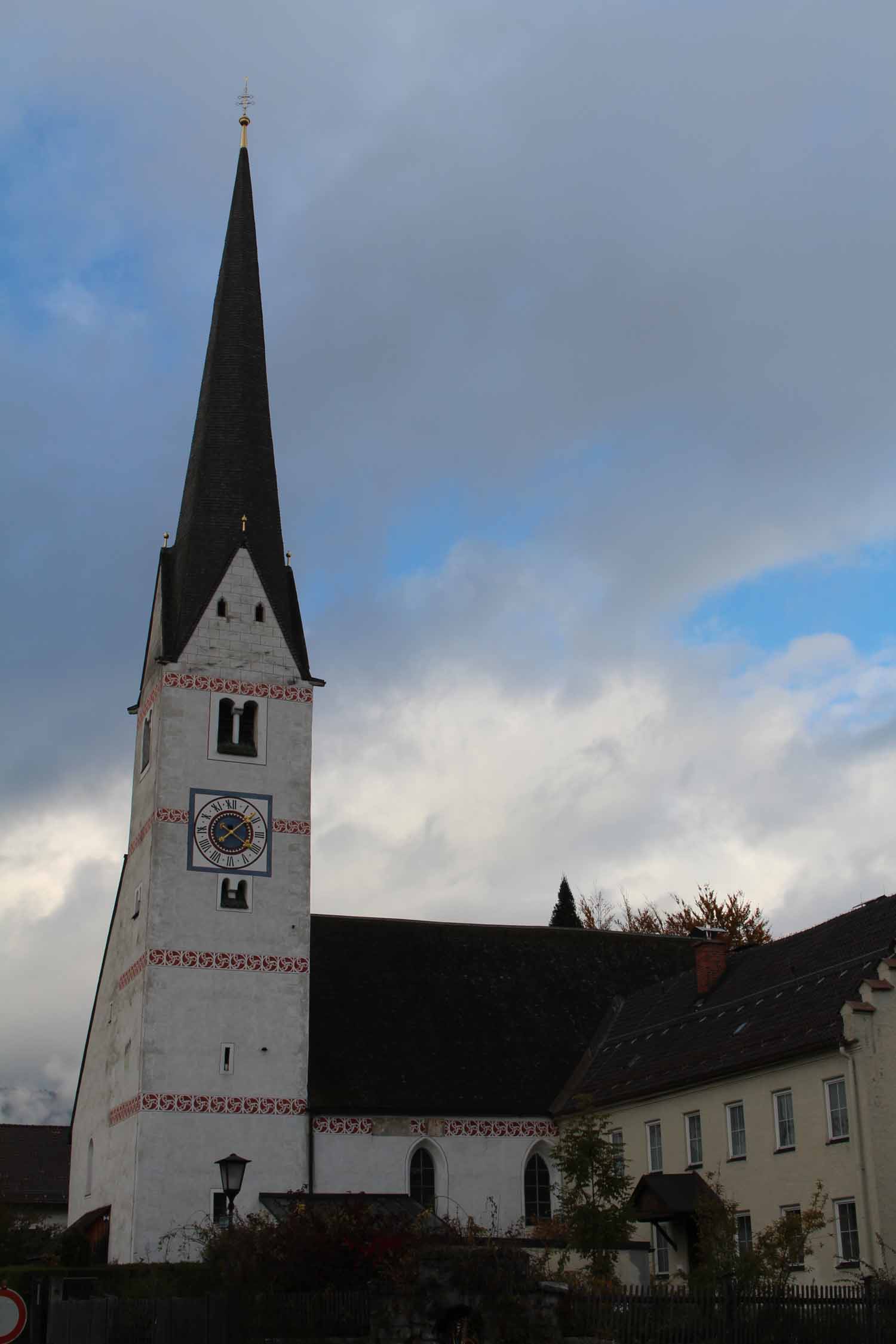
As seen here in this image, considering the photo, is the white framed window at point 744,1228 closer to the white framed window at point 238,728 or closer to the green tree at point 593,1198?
the green tree at point 593,1198

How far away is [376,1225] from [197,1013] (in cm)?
1746

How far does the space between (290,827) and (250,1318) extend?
22292 millimetres

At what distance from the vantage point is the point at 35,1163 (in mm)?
77938

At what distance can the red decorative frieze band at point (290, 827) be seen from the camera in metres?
45.9

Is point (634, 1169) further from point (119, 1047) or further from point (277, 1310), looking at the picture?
point (277, 1310)

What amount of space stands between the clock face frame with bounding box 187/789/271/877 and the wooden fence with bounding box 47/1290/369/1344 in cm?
2011

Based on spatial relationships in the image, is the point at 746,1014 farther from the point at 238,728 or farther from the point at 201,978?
the point at 238,728

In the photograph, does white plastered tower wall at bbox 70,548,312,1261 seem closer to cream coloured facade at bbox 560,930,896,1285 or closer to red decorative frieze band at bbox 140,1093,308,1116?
red decorative frieze band at bbox 140,1093,308,1116

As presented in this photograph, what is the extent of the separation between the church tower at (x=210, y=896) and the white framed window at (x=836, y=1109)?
14944mm

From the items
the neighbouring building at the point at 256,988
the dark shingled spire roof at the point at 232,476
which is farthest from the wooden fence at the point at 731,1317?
the dark shingled spire roof at the point at 232,476

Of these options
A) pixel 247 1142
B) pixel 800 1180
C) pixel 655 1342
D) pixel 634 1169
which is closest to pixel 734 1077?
pixel 800 1180

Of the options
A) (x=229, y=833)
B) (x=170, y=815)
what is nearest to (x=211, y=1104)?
(x=229, y=833)

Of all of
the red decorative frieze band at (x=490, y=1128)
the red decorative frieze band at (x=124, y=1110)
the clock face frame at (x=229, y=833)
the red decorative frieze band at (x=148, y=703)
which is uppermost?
the red decorative frieze band at (x=148, y=703)

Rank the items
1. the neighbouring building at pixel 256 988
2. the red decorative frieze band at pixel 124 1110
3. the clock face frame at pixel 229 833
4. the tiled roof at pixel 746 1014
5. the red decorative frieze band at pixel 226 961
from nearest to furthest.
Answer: the tiled roof at pixel 746 1014
the red decorative frieze band at pixel 124 1110
the neighbouring building at pixel 256 988
the red decorative frieze band at pixel 226 961
the clock face frame at pixel 229 833
